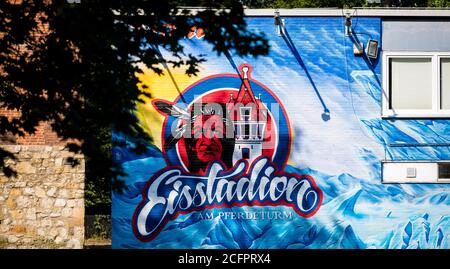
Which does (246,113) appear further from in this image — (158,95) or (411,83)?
(411,83)

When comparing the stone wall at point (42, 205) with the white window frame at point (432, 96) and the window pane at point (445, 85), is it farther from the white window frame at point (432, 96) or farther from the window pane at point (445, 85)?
the window pane at point (445, 85)

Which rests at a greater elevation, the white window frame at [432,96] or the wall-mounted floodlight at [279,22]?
the wall-mounted floodlight at [279,22]

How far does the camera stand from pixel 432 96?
55.4ft

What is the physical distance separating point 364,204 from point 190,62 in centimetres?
772

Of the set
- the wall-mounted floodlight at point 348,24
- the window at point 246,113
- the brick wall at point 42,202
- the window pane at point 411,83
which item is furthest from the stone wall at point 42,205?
the window pane at point 411,83

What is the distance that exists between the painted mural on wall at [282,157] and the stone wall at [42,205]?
3.51ft

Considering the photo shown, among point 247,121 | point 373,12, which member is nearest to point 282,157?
point 247,121

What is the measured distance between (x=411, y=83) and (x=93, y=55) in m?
10.1

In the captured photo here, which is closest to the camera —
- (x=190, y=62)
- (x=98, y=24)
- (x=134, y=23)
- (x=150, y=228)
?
(x=98, y=24)

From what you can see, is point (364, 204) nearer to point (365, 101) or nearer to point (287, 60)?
point (365, 101)

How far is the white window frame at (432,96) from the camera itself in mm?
16797

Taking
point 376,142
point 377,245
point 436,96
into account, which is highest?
point 436,96

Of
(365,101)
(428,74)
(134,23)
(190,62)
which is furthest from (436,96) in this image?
(134,23)

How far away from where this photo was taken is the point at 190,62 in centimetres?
1031
